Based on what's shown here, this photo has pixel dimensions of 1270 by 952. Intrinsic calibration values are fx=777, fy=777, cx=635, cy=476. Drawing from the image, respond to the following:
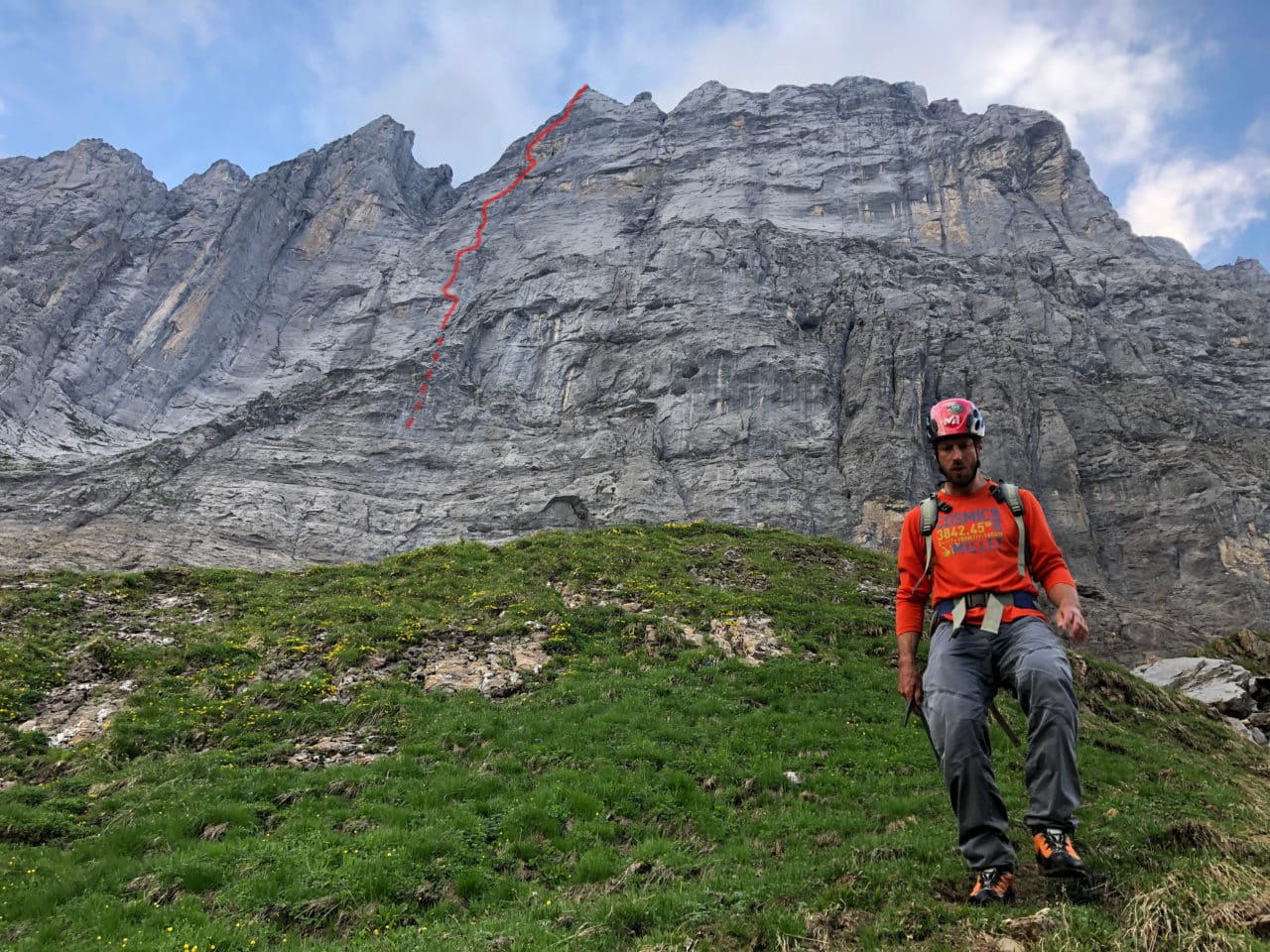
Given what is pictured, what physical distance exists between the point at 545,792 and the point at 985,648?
6.10 meters

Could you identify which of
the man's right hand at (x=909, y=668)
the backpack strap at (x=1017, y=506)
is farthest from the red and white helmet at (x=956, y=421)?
the man's right hand at (x=909, y=668)

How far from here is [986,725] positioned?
5258mm

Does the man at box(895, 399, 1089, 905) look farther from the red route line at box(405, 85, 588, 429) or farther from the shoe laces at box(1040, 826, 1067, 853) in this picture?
the red route line at box(405, 85, 588, 429)

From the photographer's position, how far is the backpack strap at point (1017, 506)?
5551 millimetres

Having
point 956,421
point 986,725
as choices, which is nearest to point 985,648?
point 986,725

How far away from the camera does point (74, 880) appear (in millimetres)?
7629

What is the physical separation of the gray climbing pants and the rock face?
166 feet

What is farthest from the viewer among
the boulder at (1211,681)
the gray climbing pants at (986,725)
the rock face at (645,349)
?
the rock face at (645,349)

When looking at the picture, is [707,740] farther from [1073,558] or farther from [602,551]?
[1073,558]

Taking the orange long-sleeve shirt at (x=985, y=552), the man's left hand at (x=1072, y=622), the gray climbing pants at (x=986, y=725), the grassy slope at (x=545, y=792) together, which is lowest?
the grassy slope at (x=545, y=792)

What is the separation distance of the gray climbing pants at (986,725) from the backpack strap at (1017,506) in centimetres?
41

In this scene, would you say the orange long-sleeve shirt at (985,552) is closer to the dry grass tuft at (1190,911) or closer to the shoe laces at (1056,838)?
Result: the shoe laces at (1056,838)

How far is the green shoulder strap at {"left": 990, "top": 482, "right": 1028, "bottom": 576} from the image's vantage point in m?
5.55

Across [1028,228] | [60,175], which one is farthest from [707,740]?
[60,175]
